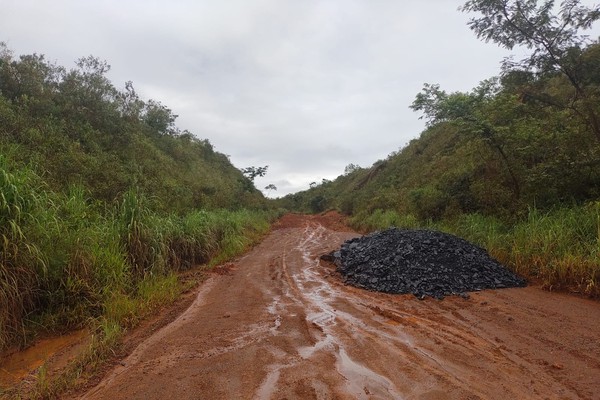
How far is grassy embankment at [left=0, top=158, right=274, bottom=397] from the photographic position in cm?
462

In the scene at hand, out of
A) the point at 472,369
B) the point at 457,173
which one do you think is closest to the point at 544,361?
the point at 472,369

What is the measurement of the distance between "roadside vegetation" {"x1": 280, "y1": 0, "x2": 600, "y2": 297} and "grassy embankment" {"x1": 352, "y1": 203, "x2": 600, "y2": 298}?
0.02 meters

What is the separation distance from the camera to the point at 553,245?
7.31 meters

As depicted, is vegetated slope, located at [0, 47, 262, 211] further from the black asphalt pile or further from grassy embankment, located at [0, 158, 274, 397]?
the black asphalt pile

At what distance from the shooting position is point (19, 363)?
4.32 metres

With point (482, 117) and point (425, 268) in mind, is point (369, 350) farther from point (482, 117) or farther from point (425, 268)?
point (482, 117)

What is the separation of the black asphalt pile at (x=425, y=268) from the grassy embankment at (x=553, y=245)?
46 cm

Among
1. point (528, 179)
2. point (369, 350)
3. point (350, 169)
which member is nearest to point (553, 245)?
point (528, 179)

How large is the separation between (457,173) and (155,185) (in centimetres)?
1151

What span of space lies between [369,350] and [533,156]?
853 cm

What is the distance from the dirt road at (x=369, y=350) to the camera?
11.6 ft

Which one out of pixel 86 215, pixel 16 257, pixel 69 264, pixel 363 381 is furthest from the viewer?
pixel 86 215

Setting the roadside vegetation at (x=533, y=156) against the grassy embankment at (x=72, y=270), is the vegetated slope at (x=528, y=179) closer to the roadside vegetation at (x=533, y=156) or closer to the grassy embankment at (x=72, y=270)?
the roadside vegetation at (x=533, y=156)

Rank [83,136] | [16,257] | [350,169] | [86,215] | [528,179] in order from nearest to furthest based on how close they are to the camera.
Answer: [16,257] → [86,215] → [528,179] → [83,136] → [350,169]
